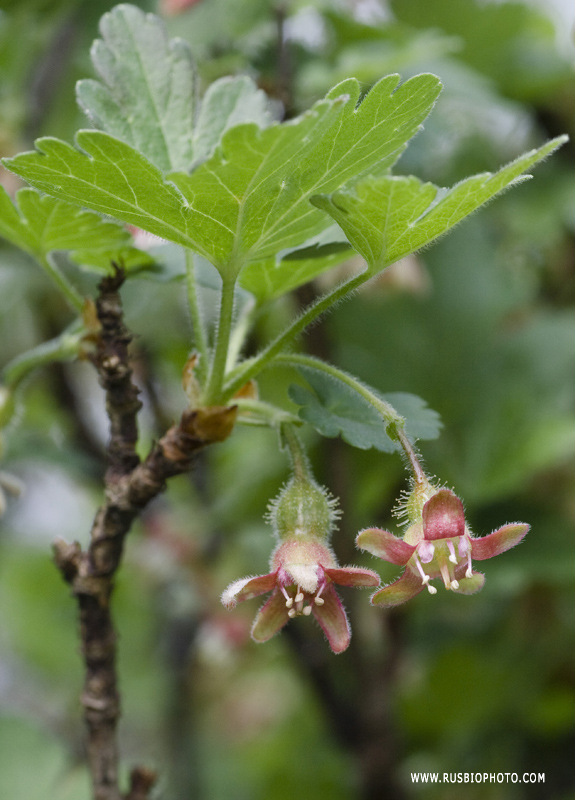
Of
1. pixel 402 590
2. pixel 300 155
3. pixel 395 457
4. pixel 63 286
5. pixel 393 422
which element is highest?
pixel 395 457

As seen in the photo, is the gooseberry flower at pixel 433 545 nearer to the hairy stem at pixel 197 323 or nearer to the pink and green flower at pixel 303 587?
the pink and green flower at pixel 303 587

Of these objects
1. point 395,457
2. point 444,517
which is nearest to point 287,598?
point 444,517

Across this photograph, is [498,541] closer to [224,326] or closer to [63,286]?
[224,326]

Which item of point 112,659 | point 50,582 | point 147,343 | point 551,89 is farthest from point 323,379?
point 50,582

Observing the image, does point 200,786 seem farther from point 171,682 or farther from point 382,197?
point 382,197

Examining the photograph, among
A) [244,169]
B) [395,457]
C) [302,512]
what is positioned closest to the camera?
[244,169]

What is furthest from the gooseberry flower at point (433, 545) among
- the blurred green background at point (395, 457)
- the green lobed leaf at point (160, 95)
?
the blurred green background at point (395, 457)

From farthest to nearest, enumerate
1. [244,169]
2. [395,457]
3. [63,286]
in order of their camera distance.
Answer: [395,457]
[63,286]
[244,169]
